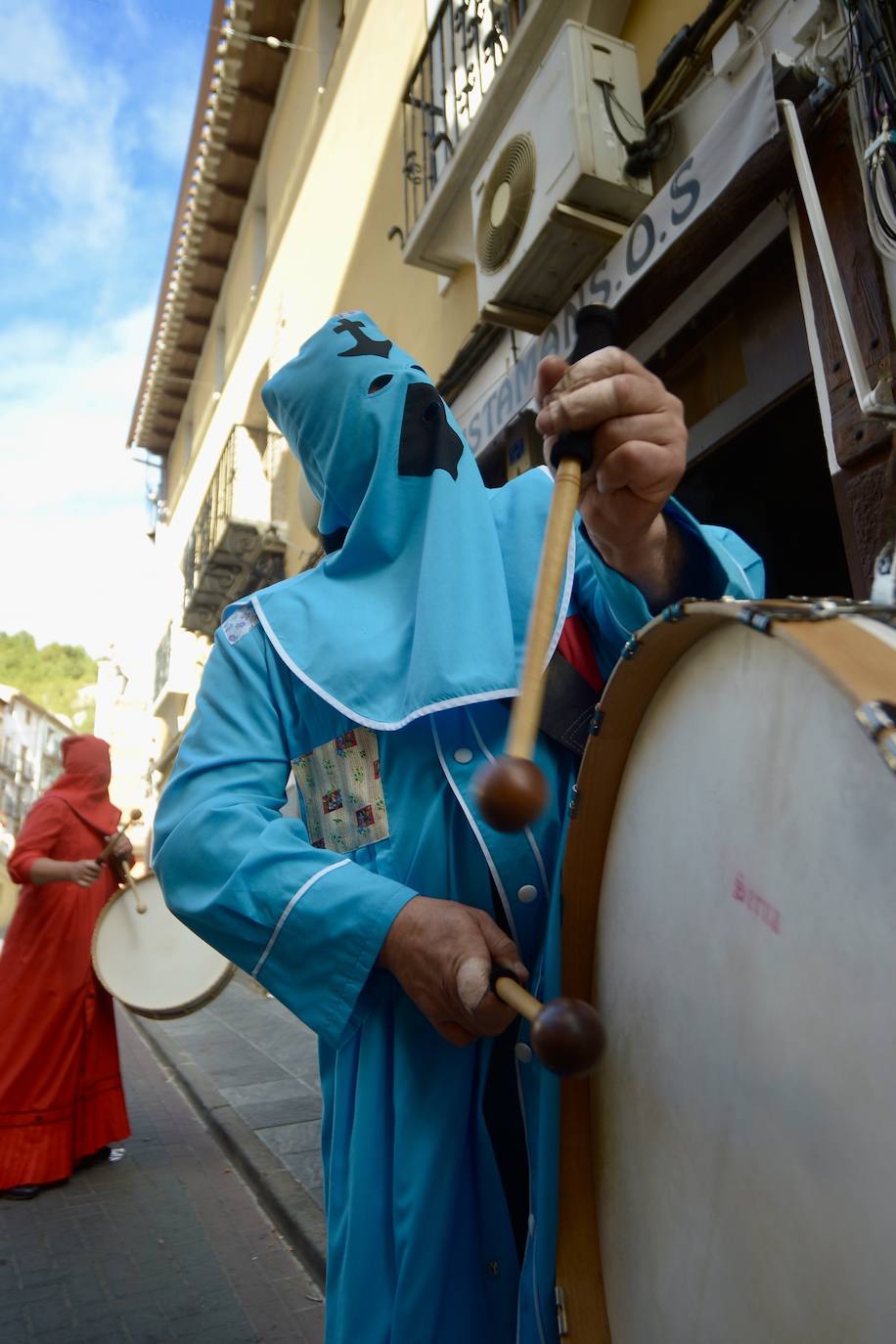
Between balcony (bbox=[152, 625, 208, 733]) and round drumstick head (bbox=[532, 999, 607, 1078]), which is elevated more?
balcony (bbox=[152, 625, 208, 733])

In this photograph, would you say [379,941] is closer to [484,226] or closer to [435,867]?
[435,867]

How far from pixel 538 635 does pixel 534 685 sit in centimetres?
5

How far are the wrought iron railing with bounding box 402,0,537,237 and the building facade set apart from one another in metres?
0.02

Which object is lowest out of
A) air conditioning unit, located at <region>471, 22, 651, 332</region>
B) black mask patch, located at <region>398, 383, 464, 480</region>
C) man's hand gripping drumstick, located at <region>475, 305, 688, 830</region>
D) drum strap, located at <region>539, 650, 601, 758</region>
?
drum strap, located at <region>539, 650, 601, 758</region>

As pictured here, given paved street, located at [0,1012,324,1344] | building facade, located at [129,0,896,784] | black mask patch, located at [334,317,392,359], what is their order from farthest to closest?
1. paved street, located at [0,1012,324,1344]
2. building facade, located at [129,0,896,784]
3. black mask patch, located at [334,317,392,359]

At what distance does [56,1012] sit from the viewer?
4.47 m

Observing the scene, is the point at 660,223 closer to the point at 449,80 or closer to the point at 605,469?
the point at 605,469

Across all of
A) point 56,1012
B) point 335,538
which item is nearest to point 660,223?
point 335,538

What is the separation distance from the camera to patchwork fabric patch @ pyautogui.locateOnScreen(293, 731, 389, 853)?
127 cm

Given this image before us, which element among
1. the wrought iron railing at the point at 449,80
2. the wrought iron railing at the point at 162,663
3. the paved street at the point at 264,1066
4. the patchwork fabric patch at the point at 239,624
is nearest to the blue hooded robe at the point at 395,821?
the patchwork fabric patch at the point at 239,624

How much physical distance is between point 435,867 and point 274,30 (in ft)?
41.1

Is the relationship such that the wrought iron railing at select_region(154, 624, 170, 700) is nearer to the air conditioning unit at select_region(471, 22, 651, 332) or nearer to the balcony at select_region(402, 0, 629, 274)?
the balcony at select_region(402, 0, 629, 274)

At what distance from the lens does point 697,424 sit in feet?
11.7

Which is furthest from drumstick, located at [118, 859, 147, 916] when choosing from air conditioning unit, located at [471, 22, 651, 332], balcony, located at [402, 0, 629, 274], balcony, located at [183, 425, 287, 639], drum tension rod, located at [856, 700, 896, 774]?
balcony, located at [183, 425, 287, 639]
